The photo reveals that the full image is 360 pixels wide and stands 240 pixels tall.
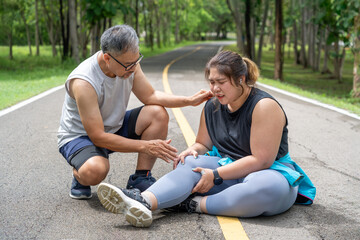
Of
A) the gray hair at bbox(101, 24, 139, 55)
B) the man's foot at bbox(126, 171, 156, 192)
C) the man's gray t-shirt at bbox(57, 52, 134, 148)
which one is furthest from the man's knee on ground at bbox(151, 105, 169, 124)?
the gray hair at bbox(101, 24, 139, 55)

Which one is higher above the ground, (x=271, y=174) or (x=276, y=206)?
(x=271, y=174)

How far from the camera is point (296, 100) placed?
36.0 feet

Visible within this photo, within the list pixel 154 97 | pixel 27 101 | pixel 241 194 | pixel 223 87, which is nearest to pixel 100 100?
pixel 154 97

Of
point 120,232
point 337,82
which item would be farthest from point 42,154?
point 337,82

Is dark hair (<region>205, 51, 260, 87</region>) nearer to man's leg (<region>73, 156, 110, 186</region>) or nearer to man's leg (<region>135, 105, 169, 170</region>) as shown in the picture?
man's leg (<region>135, 105, 169, 170</region>)

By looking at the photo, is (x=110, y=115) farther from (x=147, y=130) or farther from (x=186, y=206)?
(x=186, y=206)

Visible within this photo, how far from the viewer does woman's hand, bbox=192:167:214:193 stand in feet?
12.4

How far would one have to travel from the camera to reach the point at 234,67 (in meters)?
3.76

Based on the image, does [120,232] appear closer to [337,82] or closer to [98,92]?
[98,92]

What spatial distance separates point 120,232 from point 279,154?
149cm

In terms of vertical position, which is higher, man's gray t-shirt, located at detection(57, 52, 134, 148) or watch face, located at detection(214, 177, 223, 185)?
man's gray t-shirt, located at detection(57, 52, 134, 148)

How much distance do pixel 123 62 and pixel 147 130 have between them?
0.83 metres

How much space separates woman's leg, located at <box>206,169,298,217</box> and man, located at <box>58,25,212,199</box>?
1.80ft

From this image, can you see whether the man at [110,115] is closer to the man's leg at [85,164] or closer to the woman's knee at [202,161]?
the man's leg at [85,164]
